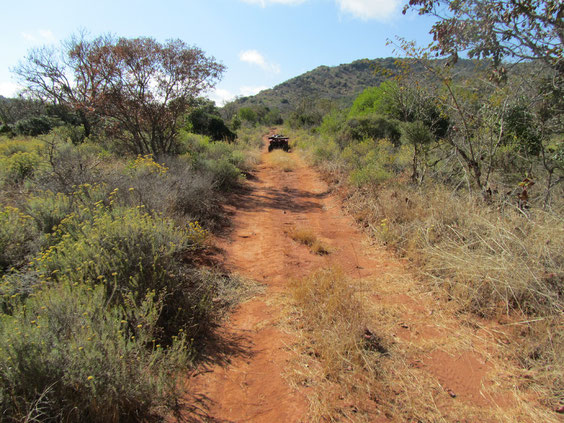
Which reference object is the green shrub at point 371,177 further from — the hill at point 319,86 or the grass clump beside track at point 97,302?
the hill at point 319,86

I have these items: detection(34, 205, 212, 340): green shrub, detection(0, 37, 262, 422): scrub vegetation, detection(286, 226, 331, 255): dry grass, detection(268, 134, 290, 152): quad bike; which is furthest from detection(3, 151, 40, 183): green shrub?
detection(268, 134, 290, 152): quad bike

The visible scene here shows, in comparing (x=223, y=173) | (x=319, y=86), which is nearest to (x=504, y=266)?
(x=223, y=173)

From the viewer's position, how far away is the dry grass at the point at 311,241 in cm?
566

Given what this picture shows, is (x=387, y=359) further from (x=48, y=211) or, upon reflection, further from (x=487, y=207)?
(x=48, y=211)

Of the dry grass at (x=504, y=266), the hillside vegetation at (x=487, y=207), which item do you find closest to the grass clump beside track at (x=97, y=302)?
the dry grass at (x=504, y=266)

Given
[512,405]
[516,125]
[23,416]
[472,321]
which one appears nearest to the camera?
[23,416]

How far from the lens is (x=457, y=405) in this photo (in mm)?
2402

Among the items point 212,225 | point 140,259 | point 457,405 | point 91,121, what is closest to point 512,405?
point 457,405

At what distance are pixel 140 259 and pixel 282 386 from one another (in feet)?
6.72

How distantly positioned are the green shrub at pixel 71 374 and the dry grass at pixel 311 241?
3571 mm

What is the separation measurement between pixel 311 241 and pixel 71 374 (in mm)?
4575

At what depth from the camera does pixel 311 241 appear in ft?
20.0

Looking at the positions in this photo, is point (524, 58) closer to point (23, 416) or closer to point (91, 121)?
point (23, 416)

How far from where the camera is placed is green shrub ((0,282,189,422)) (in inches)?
74.4
